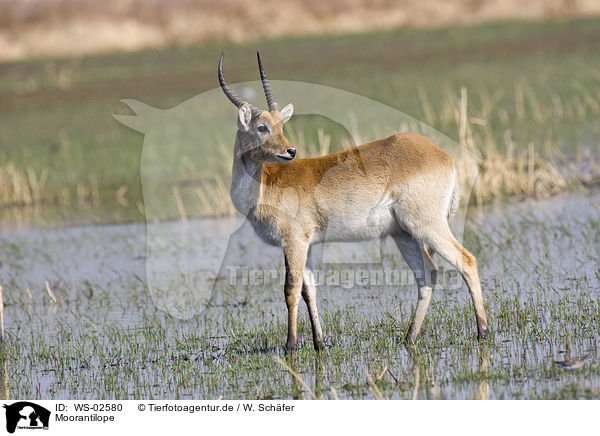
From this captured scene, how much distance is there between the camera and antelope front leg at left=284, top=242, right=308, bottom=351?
7789 millimetres

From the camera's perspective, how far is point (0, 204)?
17234 mm

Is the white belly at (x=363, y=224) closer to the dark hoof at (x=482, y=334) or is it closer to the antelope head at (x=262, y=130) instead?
the antelope head at (x=262, y=130)

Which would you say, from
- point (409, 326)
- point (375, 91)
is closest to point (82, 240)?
point (409, 326)

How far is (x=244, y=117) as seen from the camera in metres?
7.80

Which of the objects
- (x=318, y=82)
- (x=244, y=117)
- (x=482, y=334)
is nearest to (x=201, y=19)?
(x=318, y=82)

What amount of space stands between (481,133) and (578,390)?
1257cm

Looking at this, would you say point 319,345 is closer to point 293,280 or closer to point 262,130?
point 293,280
